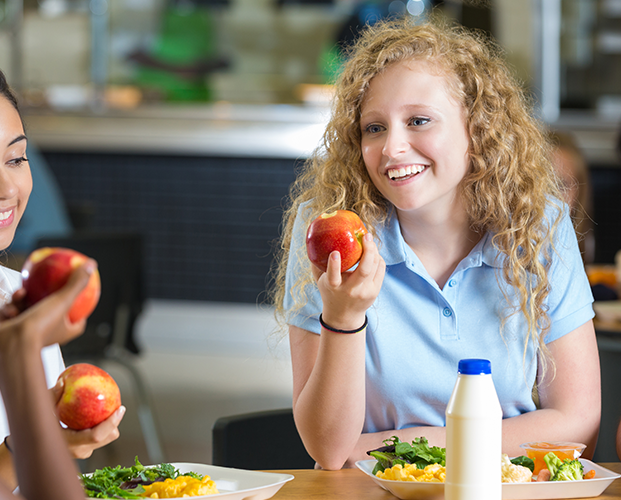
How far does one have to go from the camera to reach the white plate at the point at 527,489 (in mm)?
938

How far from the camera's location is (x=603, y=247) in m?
4.54

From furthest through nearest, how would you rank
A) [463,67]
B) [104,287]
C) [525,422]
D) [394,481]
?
[104,287]
[463,67]
[525,422]
[394,481]

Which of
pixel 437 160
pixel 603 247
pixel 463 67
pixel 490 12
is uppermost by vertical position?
pixel 490 12

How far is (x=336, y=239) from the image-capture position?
3.47 feet

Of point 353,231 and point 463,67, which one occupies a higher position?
point 463,67

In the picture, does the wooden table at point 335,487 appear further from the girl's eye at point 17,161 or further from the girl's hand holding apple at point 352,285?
the girl's eye at point 17,161

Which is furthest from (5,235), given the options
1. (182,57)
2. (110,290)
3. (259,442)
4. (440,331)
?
(182,57)

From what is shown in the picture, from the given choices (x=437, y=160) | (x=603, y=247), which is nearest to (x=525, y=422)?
(x=437, y=160)

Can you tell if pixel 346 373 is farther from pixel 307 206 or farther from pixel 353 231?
pixel 307 206

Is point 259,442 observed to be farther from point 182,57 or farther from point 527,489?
point 182,57

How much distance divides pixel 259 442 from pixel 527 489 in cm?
55

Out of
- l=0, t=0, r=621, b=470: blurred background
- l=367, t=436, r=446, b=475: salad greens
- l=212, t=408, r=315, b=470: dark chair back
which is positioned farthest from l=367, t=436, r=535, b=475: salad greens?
l=0, t=0, r=621, b=470: blurred background

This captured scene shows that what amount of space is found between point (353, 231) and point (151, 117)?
161 inches

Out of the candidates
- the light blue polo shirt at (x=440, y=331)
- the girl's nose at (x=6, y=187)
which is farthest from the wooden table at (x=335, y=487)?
the girl's nose at (x=6, y=187)
